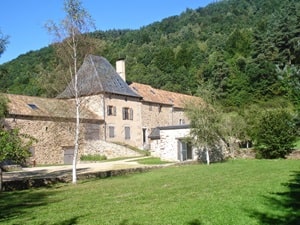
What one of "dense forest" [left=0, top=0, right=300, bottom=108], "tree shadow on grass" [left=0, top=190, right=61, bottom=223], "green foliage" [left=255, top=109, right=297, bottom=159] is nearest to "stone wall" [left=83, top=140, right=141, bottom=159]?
"dense forest" [left=0, top=0, right=300, bottom=108]

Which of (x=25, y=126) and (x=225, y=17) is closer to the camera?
(x=25, y=126)

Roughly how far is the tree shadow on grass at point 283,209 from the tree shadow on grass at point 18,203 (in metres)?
5.19

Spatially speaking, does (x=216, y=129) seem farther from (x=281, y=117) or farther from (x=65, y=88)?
(x=65, y=88)

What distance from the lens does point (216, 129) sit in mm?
20656

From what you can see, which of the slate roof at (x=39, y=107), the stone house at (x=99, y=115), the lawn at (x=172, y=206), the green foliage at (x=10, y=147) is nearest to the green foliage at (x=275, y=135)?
the stone house at (x=99, y=115)

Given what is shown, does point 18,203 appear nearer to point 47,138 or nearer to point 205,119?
point 205,119

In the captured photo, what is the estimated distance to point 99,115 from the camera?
106 feet

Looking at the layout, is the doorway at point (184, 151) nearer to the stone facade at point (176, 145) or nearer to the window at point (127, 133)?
the stone facade at point (176, 145)

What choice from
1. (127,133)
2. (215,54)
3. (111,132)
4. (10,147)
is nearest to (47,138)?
(111,132)

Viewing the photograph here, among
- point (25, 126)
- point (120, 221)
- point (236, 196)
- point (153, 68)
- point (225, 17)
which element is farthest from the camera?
point (225, 17)

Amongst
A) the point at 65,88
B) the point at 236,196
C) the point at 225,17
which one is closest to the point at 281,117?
the point at 65,88

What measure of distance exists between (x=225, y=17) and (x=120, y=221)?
87.2m

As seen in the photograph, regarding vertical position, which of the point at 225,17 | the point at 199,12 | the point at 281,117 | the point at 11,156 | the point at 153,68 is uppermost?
the point at 199,12

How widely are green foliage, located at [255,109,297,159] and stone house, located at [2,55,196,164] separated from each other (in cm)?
574
